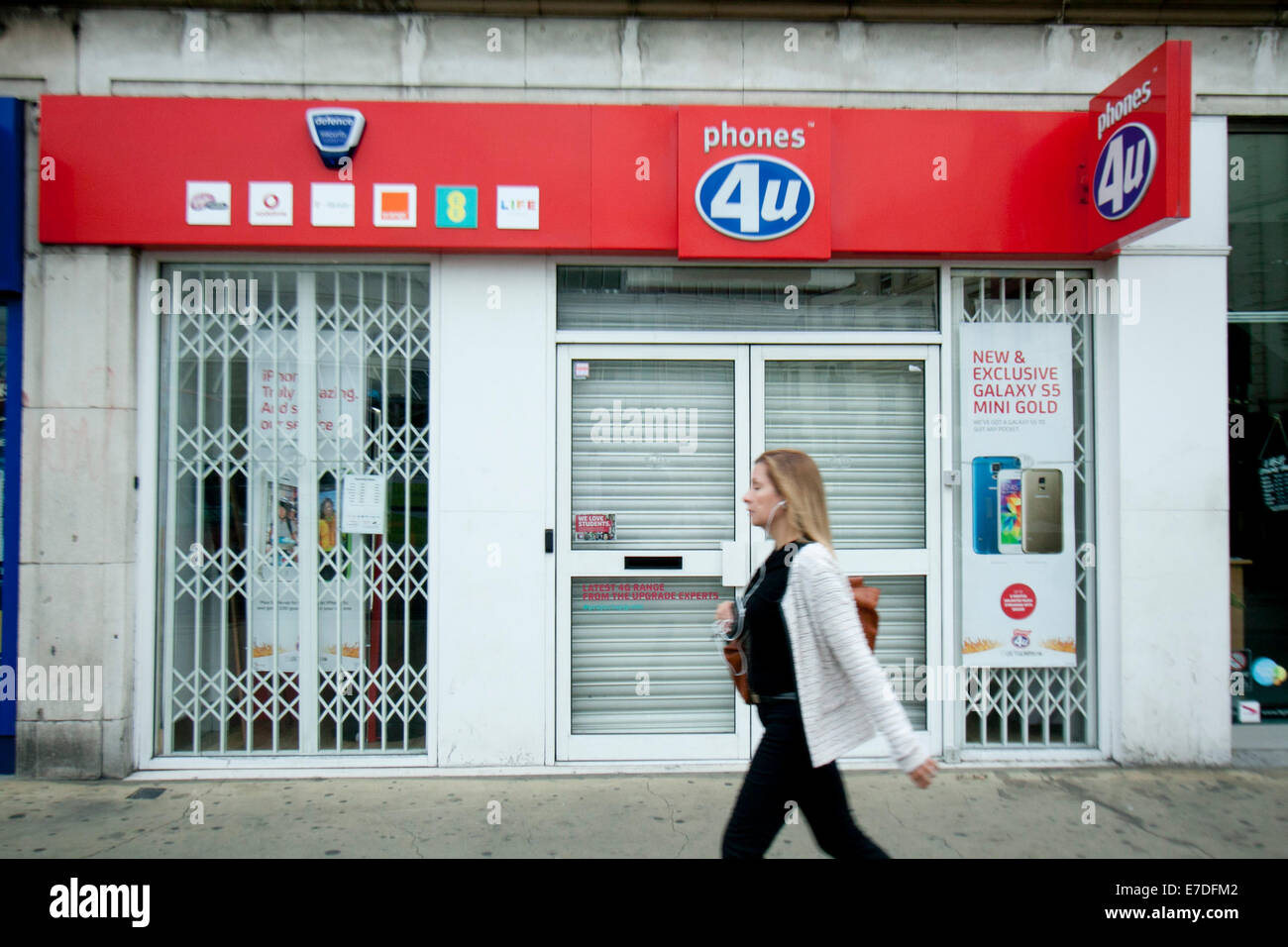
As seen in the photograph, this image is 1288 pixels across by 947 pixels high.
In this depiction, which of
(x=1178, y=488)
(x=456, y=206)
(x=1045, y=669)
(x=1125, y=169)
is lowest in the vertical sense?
(x=1045, y=669)

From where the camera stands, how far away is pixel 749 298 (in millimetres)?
5594

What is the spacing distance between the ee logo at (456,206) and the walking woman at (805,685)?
9.77ft

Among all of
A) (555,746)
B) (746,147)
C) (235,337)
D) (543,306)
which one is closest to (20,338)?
(235,337)

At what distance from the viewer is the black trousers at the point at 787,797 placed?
297 centimetres

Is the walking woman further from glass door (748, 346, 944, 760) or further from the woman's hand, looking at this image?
glass door (748, 346, 944, 760)

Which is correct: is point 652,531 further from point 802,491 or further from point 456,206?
point 802,491

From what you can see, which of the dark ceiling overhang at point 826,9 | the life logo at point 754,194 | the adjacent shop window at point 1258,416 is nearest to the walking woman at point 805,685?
the life logo at point 754,194

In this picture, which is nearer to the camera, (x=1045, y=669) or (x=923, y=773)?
(x=923, y=773)

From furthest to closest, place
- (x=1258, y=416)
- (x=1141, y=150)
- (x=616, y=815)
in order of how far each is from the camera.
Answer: (x=1258, y=416)
(x=1141, y=150)
(x=616, y=815)

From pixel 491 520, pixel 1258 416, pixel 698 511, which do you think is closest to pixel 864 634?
pixel 698 511

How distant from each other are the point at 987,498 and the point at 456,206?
3.69 m

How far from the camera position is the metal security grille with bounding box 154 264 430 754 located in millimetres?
5402

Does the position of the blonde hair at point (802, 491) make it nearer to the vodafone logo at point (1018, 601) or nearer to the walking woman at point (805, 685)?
the walking woman at point (805, 685)

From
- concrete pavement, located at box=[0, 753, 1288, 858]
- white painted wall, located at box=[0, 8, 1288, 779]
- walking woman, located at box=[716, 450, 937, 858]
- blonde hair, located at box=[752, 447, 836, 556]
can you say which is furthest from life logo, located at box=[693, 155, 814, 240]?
concrete pavement, located at box=[0, 753, 1288, 858]
